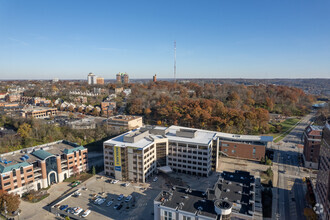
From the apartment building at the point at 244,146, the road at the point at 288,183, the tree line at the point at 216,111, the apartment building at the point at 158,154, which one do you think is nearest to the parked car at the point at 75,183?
the apartment building at the point at 158,154

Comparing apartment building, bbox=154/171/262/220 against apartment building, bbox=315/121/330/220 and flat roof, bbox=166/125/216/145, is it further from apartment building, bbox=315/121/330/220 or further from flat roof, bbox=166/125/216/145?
flat roof, bbox=166/125/216/145

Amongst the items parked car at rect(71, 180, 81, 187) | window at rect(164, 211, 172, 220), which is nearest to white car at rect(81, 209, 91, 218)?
parked car at rect(71, 180, 81, 187)

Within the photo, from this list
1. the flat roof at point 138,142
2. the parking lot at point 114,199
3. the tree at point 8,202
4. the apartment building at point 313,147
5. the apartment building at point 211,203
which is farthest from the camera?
the apartment building at point 313,147

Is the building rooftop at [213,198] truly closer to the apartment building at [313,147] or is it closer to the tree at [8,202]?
the tree at [8,202]

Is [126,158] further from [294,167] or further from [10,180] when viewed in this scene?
[294,167]

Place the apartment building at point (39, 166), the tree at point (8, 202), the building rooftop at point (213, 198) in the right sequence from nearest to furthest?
the building rooftop at point (213, 198) → the tree at point (8, 202) → the apartment building at point (39, 166)
